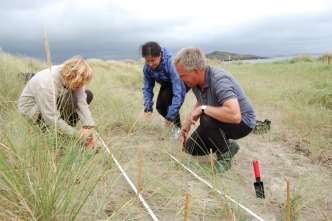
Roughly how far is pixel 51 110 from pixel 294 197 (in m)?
1.84

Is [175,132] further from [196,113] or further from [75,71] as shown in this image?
[75,71]

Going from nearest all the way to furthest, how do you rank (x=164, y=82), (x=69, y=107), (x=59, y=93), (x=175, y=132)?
(x=59, y=93)
(x=69, y=107)
(x=175, y=132)
(x=164, y=82)

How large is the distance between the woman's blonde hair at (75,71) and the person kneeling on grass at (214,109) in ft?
2.35

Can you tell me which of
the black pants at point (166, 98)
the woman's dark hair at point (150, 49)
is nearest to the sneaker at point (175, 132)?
the black pants at point (166, 98)

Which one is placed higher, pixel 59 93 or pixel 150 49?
pixel 150 49

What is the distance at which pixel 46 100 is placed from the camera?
3201 mm

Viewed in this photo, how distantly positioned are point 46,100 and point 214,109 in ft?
4.14

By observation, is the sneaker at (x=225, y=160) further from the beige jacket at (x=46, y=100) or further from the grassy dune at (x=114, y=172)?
the beige jacket at (x=46, y=100)

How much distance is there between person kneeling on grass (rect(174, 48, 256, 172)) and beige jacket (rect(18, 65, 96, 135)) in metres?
0.91

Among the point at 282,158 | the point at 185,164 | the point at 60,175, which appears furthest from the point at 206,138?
the point at 60,175

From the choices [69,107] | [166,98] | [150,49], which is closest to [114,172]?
[69,107]

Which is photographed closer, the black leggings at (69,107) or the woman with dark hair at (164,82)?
the black leggings at (69,107)

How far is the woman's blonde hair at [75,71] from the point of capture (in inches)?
129

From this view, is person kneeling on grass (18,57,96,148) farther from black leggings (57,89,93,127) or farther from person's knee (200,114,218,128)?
person's knee (200,114,218,128)
